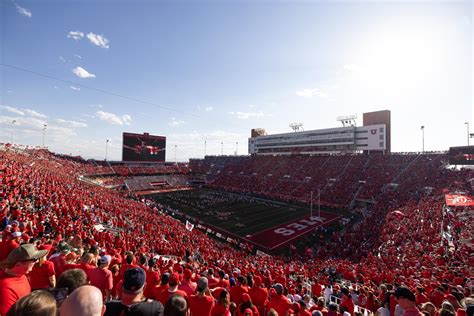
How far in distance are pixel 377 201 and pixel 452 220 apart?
12.9 m

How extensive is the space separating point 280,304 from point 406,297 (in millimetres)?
2381

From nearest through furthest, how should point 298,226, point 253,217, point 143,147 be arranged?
point 298,226 → point 253,217 → point 143,147

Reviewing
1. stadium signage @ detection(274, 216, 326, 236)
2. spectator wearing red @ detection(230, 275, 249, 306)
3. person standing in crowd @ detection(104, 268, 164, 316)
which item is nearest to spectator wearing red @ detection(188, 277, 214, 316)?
person standing in crowd @ detection(104, 268, 164, 316)

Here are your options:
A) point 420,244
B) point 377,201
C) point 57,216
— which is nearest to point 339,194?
point 377,201

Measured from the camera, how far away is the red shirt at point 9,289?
2.74 meters

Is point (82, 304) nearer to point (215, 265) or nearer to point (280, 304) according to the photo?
point (280, 304)

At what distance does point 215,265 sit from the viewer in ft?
40.3

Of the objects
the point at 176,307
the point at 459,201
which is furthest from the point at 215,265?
the point at 459,201

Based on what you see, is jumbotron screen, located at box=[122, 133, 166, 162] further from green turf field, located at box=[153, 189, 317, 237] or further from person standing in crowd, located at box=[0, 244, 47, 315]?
person standing in crowd, located at box=[0, 244, 47, 315]

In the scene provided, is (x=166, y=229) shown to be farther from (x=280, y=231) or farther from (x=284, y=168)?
(x=284, y=168)

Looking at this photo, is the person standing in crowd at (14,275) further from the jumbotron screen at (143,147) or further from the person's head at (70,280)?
the jumbotron screen at (143,147)

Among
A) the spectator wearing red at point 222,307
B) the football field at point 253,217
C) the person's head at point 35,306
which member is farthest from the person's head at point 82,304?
the football field at point 253,217

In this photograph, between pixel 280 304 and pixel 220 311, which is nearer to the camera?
pixel 220 311

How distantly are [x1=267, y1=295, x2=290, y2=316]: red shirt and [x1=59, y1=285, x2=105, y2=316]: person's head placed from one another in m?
4.04
